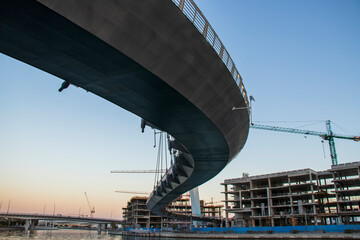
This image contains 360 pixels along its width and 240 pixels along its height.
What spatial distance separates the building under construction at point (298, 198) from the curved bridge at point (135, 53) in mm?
59371

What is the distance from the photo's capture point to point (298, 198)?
8125 centimetres

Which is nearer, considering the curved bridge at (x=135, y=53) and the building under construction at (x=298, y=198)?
the curved bridge at (x=135, y=53)

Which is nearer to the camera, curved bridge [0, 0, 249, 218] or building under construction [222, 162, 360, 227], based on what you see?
curved bridge [0, 0, 249, 218]

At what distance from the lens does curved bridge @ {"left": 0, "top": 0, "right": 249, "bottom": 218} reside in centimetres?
1246

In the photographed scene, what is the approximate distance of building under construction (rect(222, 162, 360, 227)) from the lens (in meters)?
72.4

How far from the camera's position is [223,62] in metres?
18.8

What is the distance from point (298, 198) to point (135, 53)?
79731 mm

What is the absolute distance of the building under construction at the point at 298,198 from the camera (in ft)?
238

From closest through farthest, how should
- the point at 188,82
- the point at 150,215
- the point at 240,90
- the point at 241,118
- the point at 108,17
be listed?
the point at 108,17
the point at 188,82
the point at 240,90
the point at 241,118
the point at 150,215

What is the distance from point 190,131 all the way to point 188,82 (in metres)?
7.93

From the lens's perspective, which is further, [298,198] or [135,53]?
[298,198]

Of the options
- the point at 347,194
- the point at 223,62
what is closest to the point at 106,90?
the point at 223,62

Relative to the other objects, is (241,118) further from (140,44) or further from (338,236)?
(338,236)

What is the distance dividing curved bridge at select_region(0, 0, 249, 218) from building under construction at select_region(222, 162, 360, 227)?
59.4 meters
